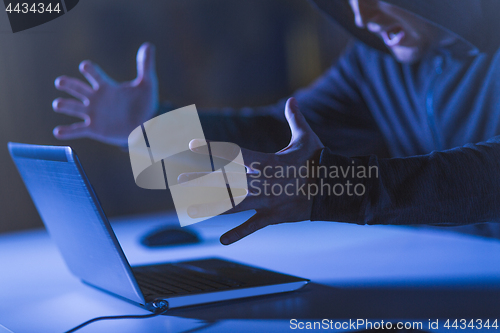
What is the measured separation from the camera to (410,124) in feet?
5.53

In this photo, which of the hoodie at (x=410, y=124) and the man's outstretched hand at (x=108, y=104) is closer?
the hoodie at (x=410, y=124)

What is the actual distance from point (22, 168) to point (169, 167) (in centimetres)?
82

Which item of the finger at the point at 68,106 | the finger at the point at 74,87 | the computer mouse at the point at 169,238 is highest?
the finger at the point at 74,87

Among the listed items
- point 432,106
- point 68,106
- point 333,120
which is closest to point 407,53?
point 432,106

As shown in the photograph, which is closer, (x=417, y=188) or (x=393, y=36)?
(x=417, y=188)

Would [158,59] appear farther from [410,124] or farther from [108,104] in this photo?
[410,124]

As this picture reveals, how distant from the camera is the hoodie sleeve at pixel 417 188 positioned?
2.15 feet

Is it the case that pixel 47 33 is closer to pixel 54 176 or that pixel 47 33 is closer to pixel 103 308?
pixel 54 176

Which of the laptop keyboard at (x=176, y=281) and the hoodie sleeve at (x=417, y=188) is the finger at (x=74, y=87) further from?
the hoodie sleeve at (x=417, y=188)

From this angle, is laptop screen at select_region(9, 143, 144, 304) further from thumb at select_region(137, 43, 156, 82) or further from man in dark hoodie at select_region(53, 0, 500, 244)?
thumb at select_region(137, 43, 156, 82)

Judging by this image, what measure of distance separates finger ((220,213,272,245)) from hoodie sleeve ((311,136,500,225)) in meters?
0.07

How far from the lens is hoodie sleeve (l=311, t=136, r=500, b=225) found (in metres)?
0.66

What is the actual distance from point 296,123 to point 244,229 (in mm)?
186

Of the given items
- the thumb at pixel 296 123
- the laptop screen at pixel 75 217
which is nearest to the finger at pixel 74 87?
the laptop screen at pixel 75 217
